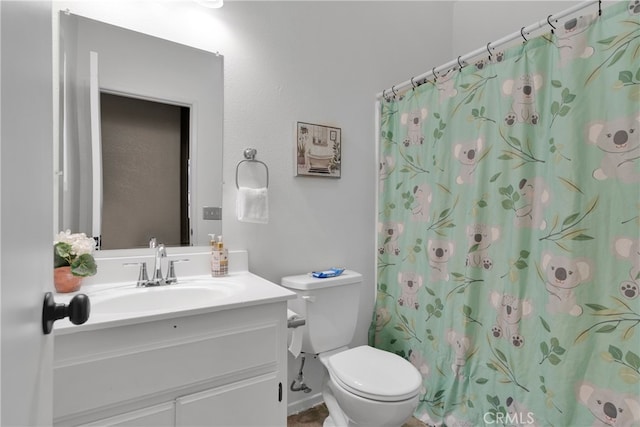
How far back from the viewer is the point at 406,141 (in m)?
1.89

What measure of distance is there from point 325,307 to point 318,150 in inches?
33.8

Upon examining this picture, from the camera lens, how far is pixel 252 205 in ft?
5.10

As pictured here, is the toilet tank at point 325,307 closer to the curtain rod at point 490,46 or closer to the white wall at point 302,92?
the white wall at point 302,92

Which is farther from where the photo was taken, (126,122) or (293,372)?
(293,372)

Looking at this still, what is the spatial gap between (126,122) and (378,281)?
160 centimetres

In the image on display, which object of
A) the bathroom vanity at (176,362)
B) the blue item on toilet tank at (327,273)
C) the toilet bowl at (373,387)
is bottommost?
the toilet bowl at (373,387)

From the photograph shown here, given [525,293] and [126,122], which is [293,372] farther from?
[126,122]

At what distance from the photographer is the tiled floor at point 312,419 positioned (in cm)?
169

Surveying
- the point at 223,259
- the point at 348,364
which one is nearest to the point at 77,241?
the point at 223,259

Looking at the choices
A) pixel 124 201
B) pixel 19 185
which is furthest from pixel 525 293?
pixel 124 201

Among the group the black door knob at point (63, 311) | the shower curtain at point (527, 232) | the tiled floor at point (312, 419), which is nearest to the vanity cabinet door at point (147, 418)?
the black door knob at point (63, 311)

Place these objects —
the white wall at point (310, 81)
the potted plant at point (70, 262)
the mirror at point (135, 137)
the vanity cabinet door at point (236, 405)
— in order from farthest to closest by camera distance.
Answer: the white wall at point (310, 81) < the mirror at point (135, 137) < the potted plant at point (70, 262) < the vanity cabinet door at point (236, 405)

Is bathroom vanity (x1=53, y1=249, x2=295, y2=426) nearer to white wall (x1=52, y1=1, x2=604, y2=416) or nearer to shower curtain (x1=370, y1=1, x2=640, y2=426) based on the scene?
white wall (x1=52, y1=1, x2=604, y2=416)

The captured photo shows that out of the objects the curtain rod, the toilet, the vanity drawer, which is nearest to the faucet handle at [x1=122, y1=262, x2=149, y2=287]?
the vanity drawer
